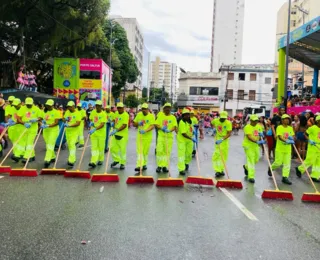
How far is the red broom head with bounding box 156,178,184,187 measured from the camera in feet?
22.7

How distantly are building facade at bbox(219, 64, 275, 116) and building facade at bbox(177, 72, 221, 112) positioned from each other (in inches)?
83.4

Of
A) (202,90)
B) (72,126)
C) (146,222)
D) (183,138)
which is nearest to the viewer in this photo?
(146,222)

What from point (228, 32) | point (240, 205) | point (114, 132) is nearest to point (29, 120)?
point (114, 132)

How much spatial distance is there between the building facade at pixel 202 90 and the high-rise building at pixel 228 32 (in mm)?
32851

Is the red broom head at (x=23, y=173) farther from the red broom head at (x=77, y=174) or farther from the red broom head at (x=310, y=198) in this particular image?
the red broom head at (x=310, y=198)

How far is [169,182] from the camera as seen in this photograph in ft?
22.8

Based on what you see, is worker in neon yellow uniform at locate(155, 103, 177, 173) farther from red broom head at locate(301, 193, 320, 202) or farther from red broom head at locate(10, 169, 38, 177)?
red broom head at locate(301, 193, 320, 202)

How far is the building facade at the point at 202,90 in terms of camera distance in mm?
57522

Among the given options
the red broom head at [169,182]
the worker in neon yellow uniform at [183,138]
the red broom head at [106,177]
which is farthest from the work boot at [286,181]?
the red broom head at [106,177]

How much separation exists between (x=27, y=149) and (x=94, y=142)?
5.69 ft

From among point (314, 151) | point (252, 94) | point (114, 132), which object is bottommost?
point (314, 151)


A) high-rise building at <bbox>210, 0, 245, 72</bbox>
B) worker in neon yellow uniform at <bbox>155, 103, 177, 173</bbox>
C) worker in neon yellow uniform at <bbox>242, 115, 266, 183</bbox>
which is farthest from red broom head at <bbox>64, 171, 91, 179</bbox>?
high-rise building at <bbox>210, 0, 245, 72</bbox>

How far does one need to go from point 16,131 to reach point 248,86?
1994 inches

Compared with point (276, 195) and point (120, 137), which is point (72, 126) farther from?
point (276, 195)
